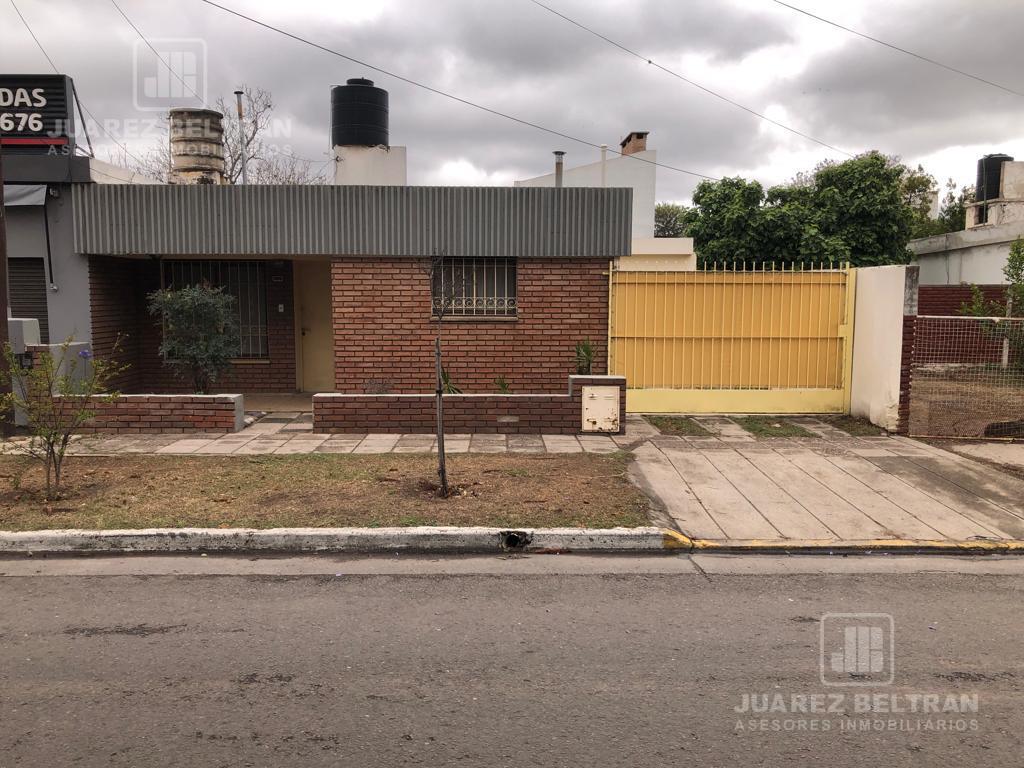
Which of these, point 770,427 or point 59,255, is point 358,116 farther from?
point 770,427

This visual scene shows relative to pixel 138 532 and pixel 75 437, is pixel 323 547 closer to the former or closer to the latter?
pixel 138 532

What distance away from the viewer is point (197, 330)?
36.6 feet

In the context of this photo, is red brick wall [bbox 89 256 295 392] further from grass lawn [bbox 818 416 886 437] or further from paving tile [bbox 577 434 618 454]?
grass lawn [bbox 818 416 886 437]

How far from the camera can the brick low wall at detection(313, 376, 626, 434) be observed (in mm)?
10609

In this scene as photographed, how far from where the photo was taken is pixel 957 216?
3900 cm

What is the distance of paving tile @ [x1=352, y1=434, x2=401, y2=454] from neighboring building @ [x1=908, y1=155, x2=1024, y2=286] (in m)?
18.6

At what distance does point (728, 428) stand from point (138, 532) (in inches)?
304

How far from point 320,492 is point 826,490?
505cm

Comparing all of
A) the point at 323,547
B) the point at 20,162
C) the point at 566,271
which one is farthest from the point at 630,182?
the point at 323,547

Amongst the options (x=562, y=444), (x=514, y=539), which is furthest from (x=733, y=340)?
(x=514, y=539)

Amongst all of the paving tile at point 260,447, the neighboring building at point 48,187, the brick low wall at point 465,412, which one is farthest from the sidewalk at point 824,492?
the neighboring building at point 48,187

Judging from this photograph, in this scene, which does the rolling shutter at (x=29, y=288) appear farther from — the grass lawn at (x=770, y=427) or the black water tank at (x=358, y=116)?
the grass lawn at (x=770, y=427)

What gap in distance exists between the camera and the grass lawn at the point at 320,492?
6742 mm

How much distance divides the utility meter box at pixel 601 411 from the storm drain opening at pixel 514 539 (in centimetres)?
439
